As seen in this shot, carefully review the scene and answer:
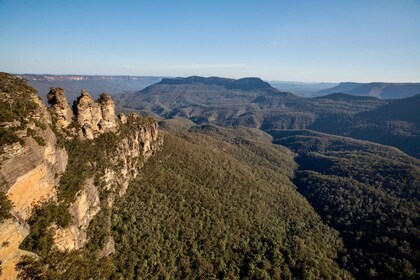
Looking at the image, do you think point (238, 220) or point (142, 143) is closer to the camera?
point (238, 220)

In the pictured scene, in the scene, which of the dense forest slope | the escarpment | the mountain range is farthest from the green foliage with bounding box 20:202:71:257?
the dense forest slope

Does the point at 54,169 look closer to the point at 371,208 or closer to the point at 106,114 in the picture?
the point at 106,114

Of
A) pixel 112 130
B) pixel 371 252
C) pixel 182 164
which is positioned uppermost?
pixel 112 130

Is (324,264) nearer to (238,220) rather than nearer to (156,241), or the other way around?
(238,220)

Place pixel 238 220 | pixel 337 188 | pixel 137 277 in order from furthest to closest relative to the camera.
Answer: pixel 337 188 → pixel 238 220 → pixel 137 277

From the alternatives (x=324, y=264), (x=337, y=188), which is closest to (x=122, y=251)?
(x=324, y=264)

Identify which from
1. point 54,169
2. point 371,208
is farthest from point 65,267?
point 371,208
